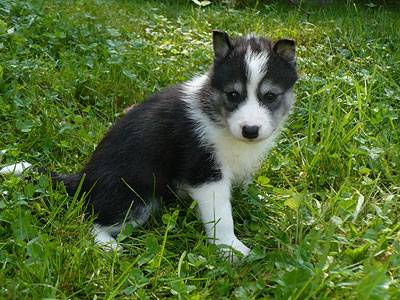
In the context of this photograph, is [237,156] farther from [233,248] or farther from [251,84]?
[233,248]

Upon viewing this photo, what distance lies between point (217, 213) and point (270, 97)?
87cm

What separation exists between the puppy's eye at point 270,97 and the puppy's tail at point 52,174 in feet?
4.93

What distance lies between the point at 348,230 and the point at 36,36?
13.2ft

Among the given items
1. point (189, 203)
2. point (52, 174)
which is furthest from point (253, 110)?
point (52, 174)

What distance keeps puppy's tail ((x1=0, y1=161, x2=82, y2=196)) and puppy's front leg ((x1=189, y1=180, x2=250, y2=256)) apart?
0.90 meters

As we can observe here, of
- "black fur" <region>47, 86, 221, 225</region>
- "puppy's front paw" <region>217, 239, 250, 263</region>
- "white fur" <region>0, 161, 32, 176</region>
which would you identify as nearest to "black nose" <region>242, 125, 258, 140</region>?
"black fur" <region>47, 86, 221, 225</region>

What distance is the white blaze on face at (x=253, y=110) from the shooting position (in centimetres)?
291

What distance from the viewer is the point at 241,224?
11.0ft

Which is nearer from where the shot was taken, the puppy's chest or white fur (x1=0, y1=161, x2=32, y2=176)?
the puppy's chest

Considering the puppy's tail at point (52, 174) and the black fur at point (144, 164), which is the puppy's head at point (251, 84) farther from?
the puppy's tail at point (52, 174)

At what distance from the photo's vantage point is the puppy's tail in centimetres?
335

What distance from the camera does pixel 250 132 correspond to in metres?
2.88

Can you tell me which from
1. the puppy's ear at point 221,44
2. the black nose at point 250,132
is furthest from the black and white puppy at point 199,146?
the black nose at point 250,132

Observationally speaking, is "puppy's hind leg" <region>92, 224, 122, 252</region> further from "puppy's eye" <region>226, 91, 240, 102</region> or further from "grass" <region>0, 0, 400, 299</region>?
"puppy's eye" <region>226, 91, 240, 102</region>
